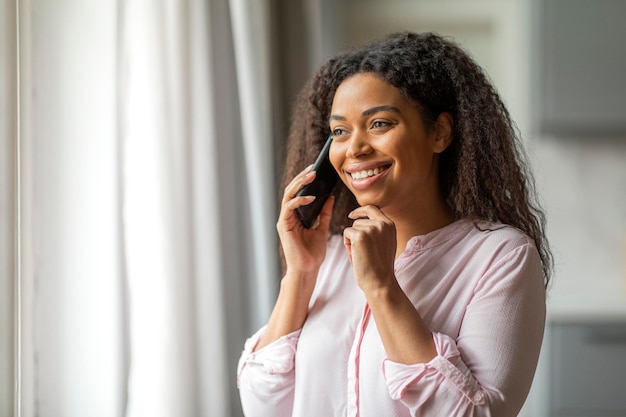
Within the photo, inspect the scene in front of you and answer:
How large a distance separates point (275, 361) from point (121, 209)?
19.1 inches

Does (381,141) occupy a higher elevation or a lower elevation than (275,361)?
higher

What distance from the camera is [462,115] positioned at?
1.26m

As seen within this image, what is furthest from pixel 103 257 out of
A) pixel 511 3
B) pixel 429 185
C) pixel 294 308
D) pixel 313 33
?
pixel 511 3

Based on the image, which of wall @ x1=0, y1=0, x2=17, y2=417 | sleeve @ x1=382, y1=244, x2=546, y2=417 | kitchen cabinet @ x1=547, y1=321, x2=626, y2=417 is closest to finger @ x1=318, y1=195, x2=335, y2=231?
sleeve @ x1=382, y1=244, x2=546, y2=417

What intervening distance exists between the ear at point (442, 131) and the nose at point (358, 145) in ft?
0.45

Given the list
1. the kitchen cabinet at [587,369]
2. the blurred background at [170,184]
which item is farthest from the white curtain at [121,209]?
the kitchen cabinet at [587,369]

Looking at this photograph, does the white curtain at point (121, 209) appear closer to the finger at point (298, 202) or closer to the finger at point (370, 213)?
the finger at point (298, 202)

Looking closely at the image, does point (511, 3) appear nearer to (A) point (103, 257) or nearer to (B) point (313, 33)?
(B) point (313, 33)

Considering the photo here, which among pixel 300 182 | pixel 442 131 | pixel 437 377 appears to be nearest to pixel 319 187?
pixel 300 182

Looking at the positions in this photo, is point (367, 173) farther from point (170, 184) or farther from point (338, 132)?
point (170, 184)

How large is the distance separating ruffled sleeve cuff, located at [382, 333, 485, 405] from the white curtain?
27.1 inches

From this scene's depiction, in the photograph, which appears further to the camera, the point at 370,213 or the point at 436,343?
the point at 370,213

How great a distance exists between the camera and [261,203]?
2059mm

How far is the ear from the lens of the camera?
1.27m
